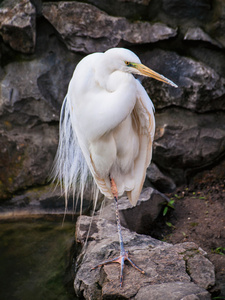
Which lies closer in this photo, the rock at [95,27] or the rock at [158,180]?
the rock at [95,27]

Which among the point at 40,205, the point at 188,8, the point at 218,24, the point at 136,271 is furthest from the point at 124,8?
the point at 136,271

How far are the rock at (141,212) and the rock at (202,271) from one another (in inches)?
25.5

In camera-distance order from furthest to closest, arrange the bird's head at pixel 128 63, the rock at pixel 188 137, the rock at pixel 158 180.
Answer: the rock at pixel 158 180 → the rock at pixel 188 137 → the bird's head at pixel 128 63

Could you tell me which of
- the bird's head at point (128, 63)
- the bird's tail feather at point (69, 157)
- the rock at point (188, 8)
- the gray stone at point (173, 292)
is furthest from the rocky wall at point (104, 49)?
the gray stone at point (173, 292)

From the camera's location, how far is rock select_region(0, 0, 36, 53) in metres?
2.88

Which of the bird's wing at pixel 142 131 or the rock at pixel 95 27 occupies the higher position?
the rock at pixel 95 27

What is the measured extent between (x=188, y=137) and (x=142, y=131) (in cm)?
88

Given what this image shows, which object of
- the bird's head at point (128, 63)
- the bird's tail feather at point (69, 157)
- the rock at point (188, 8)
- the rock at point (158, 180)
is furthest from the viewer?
the rock at point (158, 180)

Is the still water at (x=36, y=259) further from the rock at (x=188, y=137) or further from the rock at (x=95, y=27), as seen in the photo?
the rock at (x=95, y=27)

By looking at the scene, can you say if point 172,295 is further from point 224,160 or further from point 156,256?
point 224,160

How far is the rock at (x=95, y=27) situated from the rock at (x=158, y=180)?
1.03m

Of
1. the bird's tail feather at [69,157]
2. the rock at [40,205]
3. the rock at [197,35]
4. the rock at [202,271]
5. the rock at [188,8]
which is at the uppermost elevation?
the rock at [188,8]

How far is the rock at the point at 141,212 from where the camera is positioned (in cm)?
273

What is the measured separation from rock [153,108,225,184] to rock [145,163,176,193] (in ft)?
0.30
